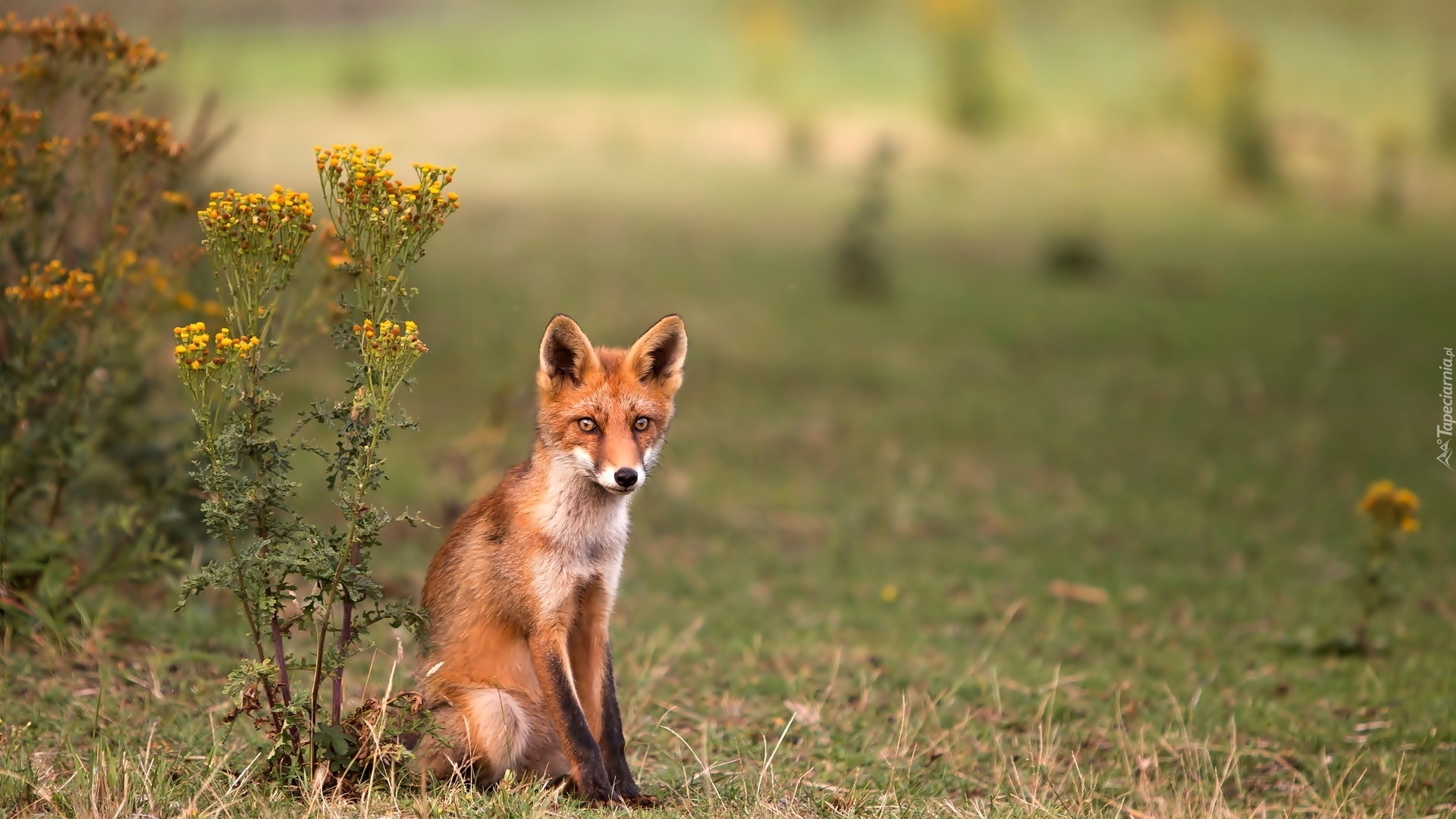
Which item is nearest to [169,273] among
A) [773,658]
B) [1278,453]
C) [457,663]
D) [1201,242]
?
[457,663]

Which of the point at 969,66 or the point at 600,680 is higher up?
the point at 969,66

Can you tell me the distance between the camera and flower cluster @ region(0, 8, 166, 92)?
6.69 metres

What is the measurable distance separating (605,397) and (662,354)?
34cm

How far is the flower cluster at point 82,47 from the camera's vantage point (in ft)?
21.9

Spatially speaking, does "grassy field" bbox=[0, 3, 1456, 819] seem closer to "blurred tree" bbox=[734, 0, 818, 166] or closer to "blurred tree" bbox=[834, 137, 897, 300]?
"blurred tree" bbox=[834, 137, 897, 300]

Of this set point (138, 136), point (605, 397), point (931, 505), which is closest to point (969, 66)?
point (931, 505)

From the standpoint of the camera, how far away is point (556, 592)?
5035mm

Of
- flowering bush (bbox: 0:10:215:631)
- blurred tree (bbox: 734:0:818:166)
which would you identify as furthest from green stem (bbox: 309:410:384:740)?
blurred tree (bbox: 734:0:818:166)

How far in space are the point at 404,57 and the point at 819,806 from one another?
2946 centimetres

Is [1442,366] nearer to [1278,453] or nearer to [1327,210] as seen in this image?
Answer: [1278,453]

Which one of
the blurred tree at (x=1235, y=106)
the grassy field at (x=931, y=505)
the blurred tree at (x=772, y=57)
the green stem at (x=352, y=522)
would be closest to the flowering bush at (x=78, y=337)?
the grassy field at (x=931, y=505)

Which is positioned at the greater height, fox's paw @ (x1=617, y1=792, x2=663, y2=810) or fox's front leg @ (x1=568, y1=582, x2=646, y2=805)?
fox's front leg @ (x1=568, y1=582, x2=646, y2=805)

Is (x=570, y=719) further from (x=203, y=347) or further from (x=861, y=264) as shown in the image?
(x=861, y=264)

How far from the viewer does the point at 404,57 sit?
105 feet
